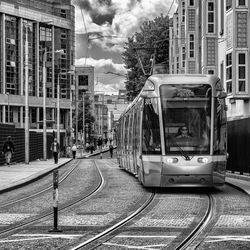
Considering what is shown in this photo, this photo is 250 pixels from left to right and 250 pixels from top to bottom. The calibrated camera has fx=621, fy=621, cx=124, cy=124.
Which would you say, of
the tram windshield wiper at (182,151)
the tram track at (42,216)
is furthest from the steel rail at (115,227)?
the tram windshield wiper at (182,151)

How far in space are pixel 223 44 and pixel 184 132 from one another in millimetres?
19260

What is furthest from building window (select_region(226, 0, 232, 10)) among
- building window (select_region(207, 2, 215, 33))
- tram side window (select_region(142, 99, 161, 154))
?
tram side window (select_region(142, 99, 161, 154))

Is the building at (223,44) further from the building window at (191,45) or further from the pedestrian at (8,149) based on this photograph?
the pedestrian at (8,149)

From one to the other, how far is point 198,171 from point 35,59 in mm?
75167

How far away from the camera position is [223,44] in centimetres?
3525

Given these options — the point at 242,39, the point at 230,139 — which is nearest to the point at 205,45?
the point at 242,39

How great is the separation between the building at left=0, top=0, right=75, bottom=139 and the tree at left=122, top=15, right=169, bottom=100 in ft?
38.4

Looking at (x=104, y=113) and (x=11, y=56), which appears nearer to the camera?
(x=11, y=56)

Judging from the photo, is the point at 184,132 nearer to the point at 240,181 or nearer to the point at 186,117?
the point at 186,117

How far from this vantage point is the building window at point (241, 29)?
95.3 ft

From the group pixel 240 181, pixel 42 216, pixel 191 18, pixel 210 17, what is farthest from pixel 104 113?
pixel 42 216

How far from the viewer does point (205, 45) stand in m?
39.0

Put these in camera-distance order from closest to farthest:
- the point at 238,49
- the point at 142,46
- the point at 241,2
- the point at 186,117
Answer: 1. the point at 186,117
2. the point at 241,2
3. the point at 238,49
4. the point at 142,46

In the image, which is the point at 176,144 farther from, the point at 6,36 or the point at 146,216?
the point at 6,36
